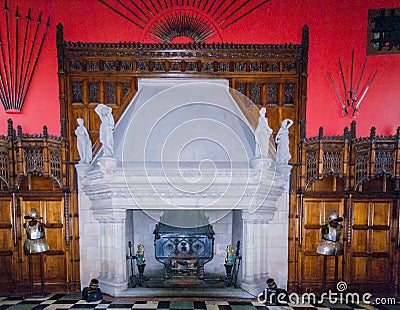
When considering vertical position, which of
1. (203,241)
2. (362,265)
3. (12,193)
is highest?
(12,193)

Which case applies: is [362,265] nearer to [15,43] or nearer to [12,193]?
[12,193]

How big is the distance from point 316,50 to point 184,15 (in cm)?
230

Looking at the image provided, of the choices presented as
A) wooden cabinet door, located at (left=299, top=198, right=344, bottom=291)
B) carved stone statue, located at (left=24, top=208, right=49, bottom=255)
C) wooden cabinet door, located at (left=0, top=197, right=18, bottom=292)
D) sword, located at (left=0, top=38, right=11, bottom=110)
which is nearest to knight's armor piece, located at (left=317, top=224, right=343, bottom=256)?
wooden cabinet door, located at (left=299, top=198, right=344, bottom=291)

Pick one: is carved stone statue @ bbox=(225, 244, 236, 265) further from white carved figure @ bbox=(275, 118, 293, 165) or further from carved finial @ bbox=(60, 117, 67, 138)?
carved finial @ bbox=(60, 117, 67, 138)

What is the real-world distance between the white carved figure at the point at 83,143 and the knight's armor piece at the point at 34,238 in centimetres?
107

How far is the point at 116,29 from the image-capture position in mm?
4367

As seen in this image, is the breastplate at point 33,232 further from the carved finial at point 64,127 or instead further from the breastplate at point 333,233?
the breastplate at point 333,233

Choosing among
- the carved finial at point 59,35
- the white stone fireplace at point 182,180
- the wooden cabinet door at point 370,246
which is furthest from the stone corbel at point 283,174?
the carved finial at point 59,35

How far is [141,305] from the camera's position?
3688 mm

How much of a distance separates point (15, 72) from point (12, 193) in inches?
77.1

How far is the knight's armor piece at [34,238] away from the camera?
11.6 feet

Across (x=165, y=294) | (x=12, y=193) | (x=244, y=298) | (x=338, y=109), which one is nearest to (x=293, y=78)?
(x=338, y=109)

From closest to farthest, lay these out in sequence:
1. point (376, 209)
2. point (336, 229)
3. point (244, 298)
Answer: point (336, 229) < point (244, 298) < point (376, 209)

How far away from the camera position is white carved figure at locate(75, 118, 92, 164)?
13.1 ft
